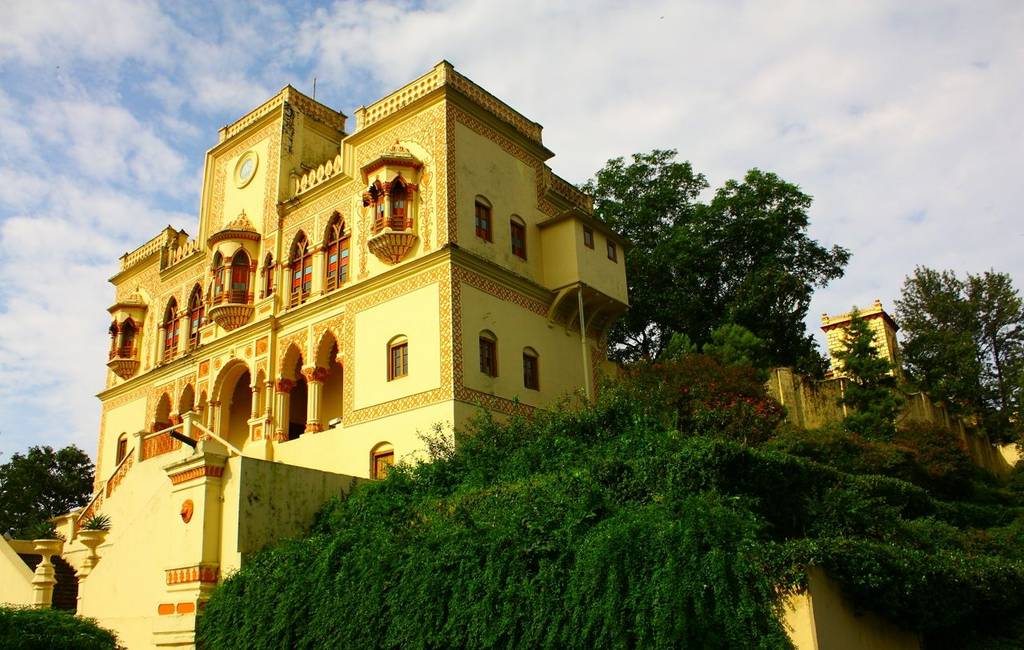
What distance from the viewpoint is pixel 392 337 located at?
20.1m

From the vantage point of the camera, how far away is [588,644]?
10.2 m

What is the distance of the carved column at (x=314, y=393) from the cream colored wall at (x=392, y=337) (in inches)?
62.8

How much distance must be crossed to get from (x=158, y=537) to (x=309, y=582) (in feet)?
13.6

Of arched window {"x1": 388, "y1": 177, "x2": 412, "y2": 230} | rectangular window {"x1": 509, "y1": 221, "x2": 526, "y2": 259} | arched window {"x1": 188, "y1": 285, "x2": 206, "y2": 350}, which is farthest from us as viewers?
arched window {"x1": 188, "y1": 285, "x2": 206, "y2": 350}

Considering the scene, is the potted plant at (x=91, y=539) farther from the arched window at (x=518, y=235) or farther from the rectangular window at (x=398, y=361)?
the arched window at (x=518, y=235)

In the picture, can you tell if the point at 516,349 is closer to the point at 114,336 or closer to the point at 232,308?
the point at 232,308

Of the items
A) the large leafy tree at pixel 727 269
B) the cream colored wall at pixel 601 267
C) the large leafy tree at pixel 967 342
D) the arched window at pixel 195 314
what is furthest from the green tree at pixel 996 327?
the arched window at pixel 195 314

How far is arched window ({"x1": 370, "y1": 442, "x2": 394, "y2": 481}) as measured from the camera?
757 inches

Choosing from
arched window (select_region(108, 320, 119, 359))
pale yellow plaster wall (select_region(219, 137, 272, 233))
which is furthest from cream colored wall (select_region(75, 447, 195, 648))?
arched window (select_region(108, 320, 119, 359))

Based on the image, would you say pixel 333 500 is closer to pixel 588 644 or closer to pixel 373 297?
pixel 373 297

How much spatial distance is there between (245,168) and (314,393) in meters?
8.00

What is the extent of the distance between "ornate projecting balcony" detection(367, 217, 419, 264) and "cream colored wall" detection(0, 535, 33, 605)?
9.67 meters

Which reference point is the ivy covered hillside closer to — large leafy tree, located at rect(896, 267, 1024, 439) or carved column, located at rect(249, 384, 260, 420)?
carved column, located at rect(249, 384, 260, 420)

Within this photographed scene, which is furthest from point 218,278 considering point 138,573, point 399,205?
point 138,573
